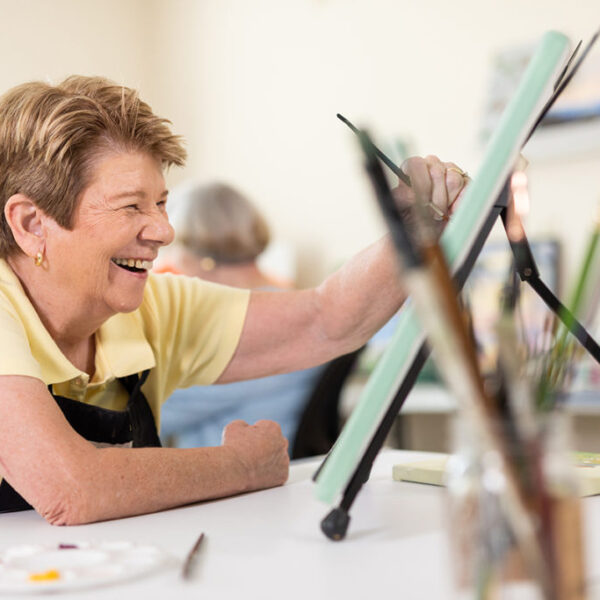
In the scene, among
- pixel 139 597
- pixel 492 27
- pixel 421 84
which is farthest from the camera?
pixel 421 84

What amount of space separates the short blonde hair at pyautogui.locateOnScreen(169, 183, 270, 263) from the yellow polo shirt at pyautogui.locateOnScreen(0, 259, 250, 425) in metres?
1.21

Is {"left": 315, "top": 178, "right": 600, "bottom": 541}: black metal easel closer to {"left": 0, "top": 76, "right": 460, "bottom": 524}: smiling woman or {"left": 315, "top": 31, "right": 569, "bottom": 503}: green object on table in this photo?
{"left": 315, "top": 31, "right": 569, "bottom": 503}: green object on table

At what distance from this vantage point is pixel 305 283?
4.18m

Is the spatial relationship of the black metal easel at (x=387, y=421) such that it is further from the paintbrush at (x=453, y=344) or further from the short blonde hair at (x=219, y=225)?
the short blonde hair at (x=219, y=225)

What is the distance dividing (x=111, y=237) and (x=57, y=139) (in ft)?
0.47

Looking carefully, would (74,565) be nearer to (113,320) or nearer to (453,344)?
(453,344)

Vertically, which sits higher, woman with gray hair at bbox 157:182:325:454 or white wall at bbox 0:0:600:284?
white wall at bbox 0:0:600:284

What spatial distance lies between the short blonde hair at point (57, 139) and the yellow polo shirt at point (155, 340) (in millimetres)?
114

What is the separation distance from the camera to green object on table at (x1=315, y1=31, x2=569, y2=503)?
0.66 metres

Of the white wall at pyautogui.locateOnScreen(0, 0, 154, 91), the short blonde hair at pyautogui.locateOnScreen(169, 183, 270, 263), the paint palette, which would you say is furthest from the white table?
the white wall at pyautogui.locateOnScreen(0, 0, 154, 91)

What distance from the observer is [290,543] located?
2.51 feet

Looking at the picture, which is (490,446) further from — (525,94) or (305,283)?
(305,283)

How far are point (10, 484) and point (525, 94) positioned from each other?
69cm

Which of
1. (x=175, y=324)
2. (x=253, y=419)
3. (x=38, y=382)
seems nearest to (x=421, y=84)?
(x=253, y=419)
